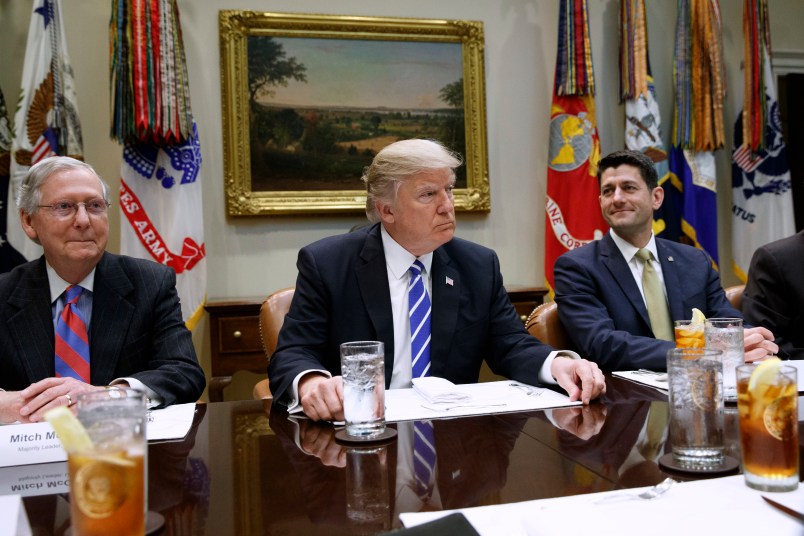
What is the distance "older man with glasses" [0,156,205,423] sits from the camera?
1.82 metres

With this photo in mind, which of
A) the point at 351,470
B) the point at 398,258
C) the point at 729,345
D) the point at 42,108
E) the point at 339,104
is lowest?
the point at 351,470

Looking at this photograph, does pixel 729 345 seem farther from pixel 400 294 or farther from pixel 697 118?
pixel 697 118

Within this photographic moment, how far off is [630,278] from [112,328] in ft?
5.60

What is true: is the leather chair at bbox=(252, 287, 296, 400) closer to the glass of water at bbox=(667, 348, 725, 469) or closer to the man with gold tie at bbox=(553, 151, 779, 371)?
the man with gold tie at bbox=(553, 151, 779, 371)

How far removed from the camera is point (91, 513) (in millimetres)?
744

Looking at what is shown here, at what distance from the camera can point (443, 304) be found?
196 cm

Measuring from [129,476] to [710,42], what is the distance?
4234 mm

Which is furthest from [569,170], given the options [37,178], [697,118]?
[37,178]

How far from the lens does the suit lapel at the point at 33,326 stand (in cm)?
181

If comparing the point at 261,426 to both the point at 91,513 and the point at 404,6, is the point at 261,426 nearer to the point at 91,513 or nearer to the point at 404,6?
the point at 91,513

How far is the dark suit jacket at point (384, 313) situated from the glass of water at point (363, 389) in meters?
0.55

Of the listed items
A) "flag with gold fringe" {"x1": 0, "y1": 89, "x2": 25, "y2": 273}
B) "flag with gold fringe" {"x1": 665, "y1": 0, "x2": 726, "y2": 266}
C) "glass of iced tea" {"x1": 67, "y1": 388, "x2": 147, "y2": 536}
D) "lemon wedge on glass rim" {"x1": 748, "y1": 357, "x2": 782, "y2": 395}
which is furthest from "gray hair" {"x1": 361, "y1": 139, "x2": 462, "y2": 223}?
"flag with gold fringe" {"x1": 665, "y1": 0, "x2": 726, "y2": 266}

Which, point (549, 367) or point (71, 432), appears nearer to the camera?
point (71, 432)

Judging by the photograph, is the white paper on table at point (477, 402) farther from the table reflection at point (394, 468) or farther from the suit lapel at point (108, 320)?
the suit lapel at point (108, 320)
